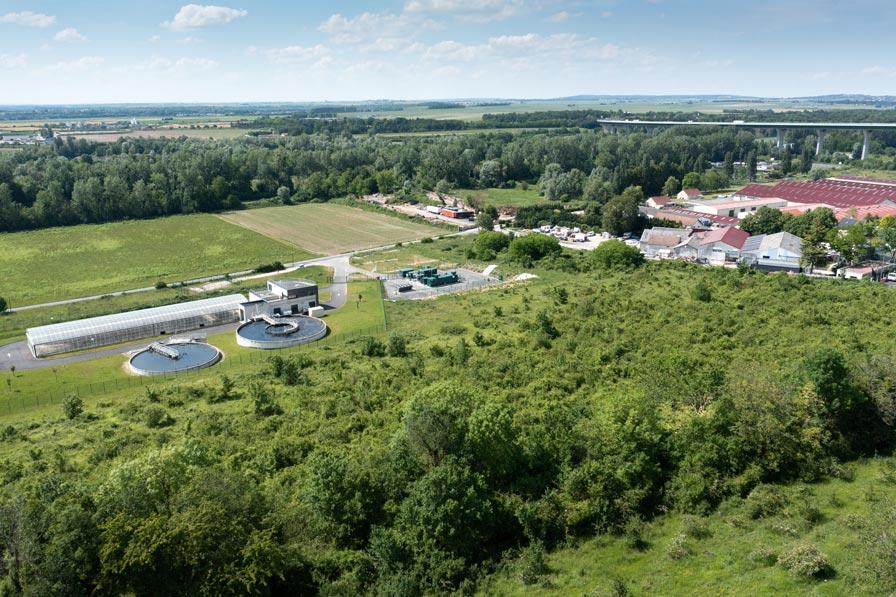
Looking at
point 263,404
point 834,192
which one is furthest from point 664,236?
point 263,404

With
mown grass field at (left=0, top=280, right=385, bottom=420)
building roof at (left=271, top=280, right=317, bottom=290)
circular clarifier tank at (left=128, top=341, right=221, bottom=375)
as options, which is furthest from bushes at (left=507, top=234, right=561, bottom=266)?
circular clarifier tank at (left=128, top=341, right=221, bottom=375)

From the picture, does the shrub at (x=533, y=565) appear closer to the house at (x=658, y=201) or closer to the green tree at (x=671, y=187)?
the house at (x=658, y=201)

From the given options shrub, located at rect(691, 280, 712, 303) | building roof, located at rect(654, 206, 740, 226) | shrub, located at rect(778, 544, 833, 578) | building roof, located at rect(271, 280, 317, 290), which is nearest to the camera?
shrub, located at rect(778, 544, 833, 578)

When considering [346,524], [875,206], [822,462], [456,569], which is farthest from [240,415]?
[875,206]

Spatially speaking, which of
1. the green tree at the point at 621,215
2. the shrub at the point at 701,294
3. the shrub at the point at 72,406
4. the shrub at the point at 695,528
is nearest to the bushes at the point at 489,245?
the green tree at the point at 621,215

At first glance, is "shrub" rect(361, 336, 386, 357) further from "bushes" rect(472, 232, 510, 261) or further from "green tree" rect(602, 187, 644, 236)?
"green tree" rect(602, 187, 644, 236)

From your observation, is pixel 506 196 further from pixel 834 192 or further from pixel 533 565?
pixel 533 565
